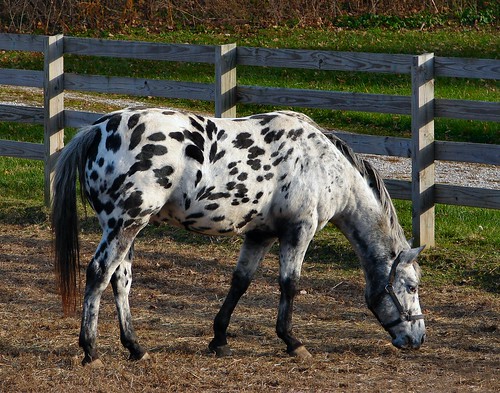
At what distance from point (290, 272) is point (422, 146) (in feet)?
8.68

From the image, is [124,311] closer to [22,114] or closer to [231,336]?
[231,336]

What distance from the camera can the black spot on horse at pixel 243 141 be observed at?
5.74 metres

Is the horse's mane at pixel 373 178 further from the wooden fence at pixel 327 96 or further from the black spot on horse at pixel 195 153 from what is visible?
the wooden fence at pixel 327 96

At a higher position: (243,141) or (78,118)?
(243,141)

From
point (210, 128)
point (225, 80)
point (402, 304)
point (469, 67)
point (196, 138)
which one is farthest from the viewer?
point (225, 80)

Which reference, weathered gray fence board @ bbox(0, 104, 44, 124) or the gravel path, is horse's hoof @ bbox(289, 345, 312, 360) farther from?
the gravel path

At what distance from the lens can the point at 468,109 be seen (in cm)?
782

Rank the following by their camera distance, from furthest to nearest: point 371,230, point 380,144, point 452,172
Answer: point 452,172
point 380,144
point 371,230

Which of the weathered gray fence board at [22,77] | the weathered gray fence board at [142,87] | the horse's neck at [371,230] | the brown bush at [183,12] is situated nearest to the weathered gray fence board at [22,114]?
the weathered gray fence board at [22,77]

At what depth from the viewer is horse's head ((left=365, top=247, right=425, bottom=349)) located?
19.0ft

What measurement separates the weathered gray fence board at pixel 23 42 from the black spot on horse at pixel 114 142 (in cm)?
466

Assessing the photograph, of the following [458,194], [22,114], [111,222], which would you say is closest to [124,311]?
[111,222]

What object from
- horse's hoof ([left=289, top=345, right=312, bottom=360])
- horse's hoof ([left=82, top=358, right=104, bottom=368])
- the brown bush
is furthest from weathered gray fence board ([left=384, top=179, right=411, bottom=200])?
the brown bush

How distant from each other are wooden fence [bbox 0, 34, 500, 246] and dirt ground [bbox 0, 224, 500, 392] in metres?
1.00
